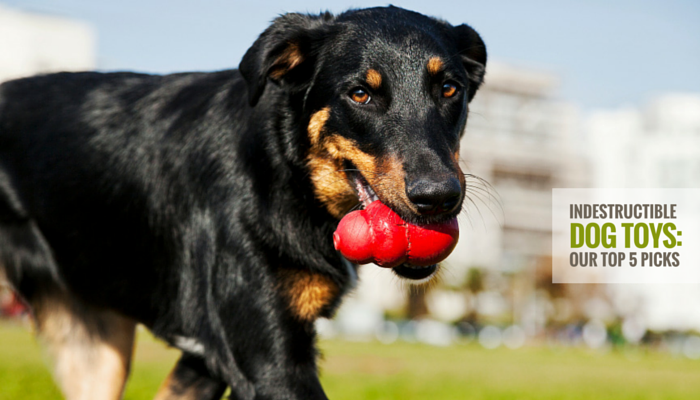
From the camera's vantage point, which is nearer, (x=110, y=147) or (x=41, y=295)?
(x=110, y=147)

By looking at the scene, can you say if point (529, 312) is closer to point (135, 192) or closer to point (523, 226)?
point (523, 226)

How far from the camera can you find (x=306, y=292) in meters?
4.04

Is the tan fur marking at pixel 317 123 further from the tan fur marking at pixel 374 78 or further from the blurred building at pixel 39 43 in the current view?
the blurred building at pixel 39 43

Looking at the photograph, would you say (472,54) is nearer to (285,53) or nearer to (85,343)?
(285,53)

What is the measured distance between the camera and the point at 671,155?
470ft

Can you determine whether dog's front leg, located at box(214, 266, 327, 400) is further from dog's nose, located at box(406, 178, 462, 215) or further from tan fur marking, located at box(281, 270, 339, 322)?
dog's nose, located at box(406, 178, 462, 215)

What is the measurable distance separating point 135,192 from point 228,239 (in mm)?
949

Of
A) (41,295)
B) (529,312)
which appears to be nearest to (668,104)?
(529,312)

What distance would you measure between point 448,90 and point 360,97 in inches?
19.4

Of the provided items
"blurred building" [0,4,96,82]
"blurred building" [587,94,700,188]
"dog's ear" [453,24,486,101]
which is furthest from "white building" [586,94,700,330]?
"dog's ear" [453,24,486,101]

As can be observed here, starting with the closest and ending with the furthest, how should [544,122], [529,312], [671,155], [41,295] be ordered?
[41,295] → [529,312] → [544,122] → [671,155]

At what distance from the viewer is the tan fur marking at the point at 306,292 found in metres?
3.98

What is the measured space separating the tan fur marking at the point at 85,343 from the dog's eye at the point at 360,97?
257 cm

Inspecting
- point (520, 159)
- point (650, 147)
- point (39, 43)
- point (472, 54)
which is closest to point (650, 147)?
point (650, 147)
